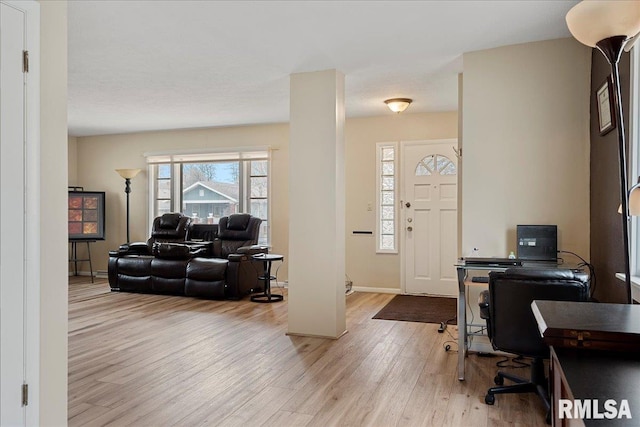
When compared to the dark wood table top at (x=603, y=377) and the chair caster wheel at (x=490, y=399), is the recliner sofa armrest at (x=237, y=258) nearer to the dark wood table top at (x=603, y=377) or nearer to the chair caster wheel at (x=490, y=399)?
the chair caster wheel at (x=490, y=399)

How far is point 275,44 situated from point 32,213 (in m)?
2.29

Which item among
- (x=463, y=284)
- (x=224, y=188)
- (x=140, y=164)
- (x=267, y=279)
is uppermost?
(x=140, y=164)

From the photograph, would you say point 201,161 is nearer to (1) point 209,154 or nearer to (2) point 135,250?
(1) point 209,154

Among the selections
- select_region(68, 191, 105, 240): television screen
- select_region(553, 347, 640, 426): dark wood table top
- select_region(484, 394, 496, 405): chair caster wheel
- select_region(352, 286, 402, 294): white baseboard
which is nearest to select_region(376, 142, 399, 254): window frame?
select_region(352, 286, 402, 294): white baseboard

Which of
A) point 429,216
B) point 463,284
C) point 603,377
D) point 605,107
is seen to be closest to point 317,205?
point 463,284

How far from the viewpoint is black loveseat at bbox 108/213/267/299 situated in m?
5.89

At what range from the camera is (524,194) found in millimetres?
3564

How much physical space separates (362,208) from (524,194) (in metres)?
3.09

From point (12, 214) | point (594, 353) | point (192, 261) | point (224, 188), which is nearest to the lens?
point (594, 353)

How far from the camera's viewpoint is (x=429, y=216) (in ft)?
20.2

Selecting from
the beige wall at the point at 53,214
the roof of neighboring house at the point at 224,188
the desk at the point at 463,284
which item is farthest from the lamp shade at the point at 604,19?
the roof of neighboring house at the point at 224,188

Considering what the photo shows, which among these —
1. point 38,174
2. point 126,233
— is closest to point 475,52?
point 38,174

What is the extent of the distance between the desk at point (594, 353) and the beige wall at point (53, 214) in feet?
6.20

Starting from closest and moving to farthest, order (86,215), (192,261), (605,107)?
(605,107) < (192,261) < (86,215)
